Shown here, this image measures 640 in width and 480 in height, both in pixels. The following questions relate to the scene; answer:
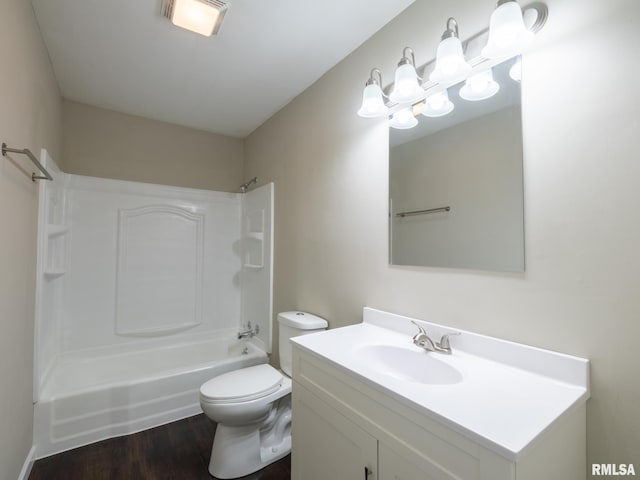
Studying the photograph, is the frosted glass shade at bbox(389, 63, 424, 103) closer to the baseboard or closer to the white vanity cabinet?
the white vanity cabinet

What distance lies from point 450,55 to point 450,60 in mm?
17

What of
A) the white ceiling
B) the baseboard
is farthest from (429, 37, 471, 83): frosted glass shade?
the baseboard

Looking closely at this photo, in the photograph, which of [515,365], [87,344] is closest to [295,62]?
[515,365]

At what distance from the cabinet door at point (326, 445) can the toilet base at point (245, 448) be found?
20.3 inches

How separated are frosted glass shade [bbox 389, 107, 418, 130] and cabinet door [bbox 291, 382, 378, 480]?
1.28 metres

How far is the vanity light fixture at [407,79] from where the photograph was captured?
1.28 m

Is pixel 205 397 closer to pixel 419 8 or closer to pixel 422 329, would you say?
pixel 422 329

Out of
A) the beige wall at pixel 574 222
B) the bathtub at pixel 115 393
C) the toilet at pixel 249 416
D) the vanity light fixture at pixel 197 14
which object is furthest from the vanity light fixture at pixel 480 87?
the bathtub at pixel 115 393

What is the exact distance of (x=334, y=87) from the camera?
1.90m

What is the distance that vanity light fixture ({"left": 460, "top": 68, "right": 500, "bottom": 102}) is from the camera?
44.9 inches

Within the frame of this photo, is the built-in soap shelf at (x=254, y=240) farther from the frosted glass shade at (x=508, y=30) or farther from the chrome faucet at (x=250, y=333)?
the frosted glass shade at (x=508, y=30)

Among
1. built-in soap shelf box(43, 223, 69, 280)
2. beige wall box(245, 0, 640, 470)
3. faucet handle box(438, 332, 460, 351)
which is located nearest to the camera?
beige wall box(245, 0, 640, 470)

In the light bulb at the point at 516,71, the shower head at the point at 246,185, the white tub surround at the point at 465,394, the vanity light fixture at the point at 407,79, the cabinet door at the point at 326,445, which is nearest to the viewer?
the white tub surround at the point at 465,394

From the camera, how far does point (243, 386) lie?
1.71 m
